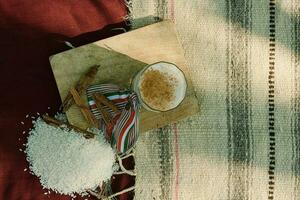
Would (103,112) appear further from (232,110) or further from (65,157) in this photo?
(232,110)

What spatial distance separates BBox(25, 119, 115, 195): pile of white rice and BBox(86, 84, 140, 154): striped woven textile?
0.03 meters

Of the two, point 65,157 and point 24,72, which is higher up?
point 24,72

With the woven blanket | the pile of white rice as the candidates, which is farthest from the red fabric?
the woven blanket

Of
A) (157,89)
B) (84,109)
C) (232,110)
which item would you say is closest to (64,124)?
(84,109)

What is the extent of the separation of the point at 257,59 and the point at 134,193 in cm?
29

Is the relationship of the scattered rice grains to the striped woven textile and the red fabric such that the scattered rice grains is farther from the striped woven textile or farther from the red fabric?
the red fabric

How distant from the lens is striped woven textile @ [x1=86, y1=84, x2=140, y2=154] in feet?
2.25

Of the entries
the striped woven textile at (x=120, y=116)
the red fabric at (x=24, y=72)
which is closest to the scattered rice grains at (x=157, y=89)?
the striped woven textile at (x=120, y=116)

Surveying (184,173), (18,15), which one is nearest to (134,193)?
(184,173)

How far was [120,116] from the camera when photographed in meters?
0.69

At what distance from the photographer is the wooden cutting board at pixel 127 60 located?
0.73 metres

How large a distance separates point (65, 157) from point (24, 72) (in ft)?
0.47

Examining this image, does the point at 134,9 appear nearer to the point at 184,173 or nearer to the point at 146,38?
the point at 146,38

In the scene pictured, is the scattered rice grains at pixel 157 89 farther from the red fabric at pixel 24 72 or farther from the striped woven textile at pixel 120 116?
the red fabric at pixel 24 72
